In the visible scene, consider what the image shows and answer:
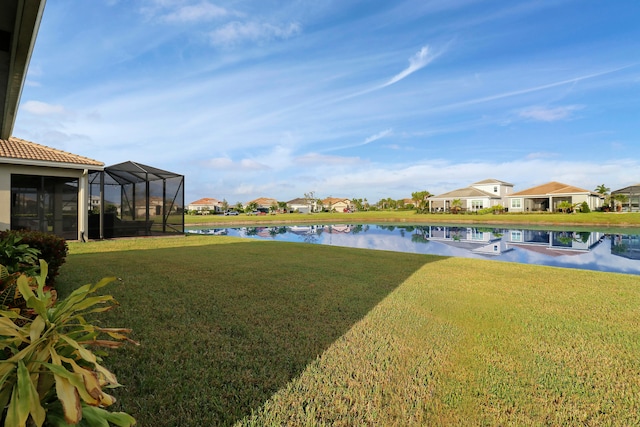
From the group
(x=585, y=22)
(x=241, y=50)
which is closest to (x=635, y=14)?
(x=585, y=22)

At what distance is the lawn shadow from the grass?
0.6 inches

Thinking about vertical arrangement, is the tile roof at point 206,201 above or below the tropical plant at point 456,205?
above

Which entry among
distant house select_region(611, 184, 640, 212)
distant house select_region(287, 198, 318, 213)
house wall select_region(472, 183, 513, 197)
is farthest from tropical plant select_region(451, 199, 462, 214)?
distant house select_region(287, 198, 318, 213)

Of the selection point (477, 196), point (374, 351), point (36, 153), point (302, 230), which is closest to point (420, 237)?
point (302, 230)

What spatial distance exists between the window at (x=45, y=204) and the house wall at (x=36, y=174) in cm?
25

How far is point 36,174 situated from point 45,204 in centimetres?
112

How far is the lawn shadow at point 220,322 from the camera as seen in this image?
206cm

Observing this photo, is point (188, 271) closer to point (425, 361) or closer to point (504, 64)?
point (425, 361)

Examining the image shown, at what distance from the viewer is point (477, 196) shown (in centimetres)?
4338

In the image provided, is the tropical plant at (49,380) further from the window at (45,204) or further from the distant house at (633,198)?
the distant house at (633,198)

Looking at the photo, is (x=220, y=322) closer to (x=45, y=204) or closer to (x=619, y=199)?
(x=45, y=204)

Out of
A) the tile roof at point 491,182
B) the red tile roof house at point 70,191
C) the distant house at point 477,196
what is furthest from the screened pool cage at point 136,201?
→ the tile roof at point 491,182

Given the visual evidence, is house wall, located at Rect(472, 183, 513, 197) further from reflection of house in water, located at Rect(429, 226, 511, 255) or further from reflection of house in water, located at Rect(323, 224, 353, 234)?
reflection of house in water, located at Rect(429, 226, 511, 255)

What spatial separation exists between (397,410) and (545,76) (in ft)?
71.2
